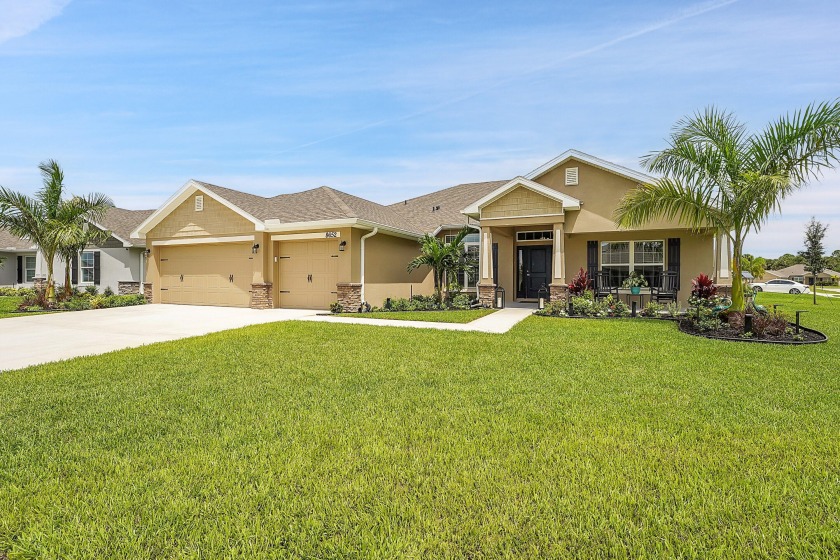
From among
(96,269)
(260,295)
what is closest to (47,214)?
(96,269)

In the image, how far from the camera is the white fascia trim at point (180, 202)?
1516cm

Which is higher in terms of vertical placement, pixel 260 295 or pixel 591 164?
pixel 591 164

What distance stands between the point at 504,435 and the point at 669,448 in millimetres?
1264

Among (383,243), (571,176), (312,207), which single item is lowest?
(383,243)

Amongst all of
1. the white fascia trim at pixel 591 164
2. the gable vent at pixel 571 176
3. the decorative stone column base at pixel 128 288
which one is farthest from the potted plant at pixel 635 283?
the decorative stone column base at pixel 128 288

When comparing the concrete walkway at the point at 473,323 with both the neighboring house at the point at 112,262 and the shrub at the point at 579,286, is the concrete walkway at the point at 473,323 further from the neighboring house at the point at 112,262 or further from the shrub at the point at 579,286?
the neighboring house at the point at 112,262

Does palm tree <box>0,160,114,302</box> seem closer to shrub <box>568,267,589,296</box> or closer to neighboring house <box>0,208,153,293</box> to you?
neighboring house <box>0,208,153,293</box>

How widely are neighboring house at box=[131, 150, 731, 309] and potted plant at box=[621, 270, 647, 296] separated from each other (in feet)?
0.99

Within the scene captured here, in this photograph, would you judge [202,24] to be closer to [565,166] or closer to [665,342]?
[565,166]

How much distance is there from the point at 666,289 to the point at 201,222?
665 inches

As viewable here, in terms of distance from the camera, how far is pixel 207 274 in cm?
1656

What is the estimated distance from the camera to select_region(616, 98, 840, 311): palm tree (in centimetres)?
848

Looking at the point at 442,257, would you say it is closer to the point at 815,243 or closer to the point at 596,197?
the point at 596,197

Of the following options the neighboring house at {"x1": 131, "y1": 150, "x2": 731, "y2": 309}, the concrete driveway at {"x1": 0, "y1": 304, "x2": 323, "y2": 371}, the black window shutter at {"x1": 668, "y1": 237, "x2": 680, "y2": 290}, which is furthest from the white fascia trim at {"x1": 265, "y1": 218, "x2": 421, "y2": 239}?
the black window shutter at {"x1": 668, "y1": 237, "x2": 680, "y2": 290}
